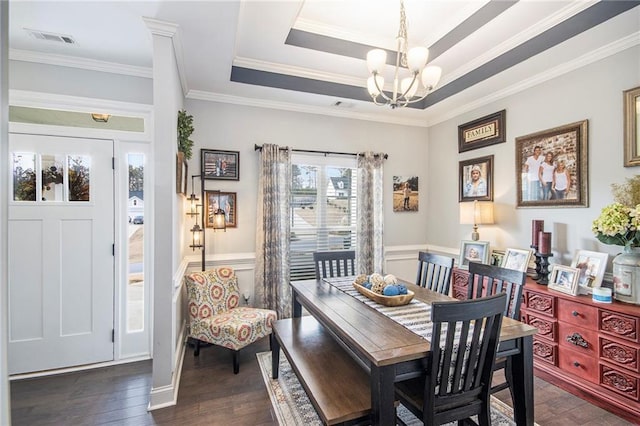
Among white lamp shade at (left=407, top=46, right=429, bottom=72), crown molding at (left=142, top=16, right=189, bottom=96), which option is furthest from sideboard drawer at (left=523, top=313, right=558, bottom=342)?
crown molding at (left=142, top=16, right=189, bottom=96)

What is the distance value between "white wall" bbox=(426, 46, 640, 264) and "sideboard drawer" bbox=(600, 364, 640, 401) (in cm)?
98

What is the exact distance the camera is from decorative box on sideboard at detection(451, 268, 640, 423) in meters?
2.10

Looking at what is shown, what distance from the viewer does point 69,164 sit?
2.78m

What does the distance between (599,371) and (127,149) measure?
4.46 metres

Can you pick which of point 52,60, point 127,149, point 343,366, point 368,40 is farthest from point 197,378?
point 368,40

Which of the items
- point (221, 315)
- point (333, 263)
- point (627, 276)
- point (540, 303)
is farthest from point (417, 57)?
point (221, 315)

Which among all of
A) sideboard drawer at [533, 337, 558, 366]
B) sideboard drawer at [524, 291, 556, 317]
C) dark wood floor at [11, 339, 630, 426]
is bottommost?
dark wood floor at [11, 339, 630, 426]

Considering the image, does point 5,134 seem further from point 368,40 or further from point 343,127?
point 343,127

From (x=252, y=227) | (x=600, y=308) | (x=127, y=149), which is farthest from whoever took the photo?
(x=252, y=227)

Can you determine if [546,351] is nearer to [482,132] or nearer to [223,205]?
[482,132]

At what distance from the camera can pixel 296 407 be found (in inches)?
87.6

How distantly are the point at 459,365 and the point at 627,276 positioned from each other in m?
1.79

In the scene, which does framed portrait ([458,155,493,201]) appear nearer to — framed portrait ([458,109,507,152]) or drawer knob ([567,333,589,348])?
framed portrait ([458,109,507,152])

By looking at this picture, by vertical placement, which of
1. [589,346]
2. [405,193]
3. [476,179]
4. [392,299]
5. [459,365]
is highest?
[476,179]
